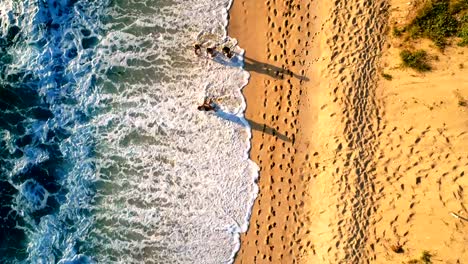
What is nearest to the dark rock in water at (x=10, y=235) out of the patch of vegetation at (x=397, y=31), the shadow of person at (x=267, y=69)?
the shadow of person at (x=267, y=69)

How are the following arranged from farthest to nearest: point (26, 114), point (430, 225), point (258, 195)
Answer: point (26, 114), point (258, 195), point (430, 225)

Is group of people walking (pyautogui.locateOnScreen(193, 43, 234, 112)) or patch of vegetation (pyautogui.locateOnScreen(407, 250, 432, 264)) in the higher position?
group of people walking (pyautogui.locateOnScreen(193, 43, 234, 112))

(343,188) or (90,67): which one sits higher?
(90,67)

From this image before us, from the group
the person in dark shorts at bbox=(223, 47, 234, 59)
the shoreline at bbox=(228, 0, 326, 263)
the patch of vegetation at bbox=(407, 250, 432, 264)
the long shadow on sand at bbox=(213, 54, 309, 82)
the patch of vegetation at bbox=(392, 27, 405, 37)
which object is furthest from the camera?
the person in dark shorts at bbox=(223, 47, 234, 59)

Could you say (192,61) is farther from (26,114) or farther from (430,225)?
(430,225)

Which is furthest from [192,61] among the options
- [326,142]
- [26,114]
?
[26,114]

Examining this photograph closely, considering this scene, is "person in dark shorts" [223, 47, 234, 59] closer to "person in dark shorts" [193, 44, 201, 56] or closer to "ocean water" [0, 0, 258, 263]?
"ocean water" [0, 0, 258, 263]

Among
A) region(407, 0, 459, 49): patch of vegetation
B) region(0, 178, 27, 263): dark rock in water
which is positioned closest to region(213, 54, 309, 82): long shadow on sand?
region(407, 0, 459, 49): patch of vegetation
